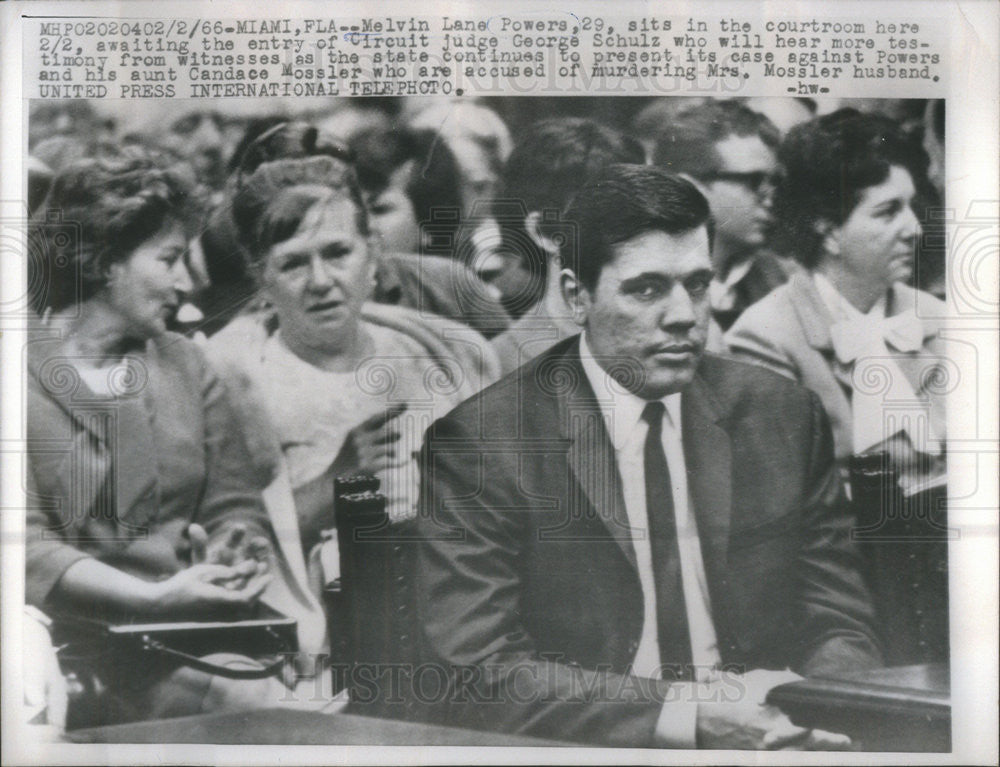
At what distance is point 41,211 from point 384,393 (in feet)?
4.11

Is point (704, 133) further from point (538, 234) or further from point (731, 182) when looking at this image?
point (538, 234)

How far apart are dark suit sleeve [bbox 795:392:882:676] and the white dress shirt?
0.32 meters

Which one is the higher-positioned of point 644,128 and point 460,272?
point 644,128

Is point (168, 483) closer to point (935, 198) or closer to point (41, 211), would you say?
point (41, 211)

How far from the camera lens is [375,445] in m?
2.94

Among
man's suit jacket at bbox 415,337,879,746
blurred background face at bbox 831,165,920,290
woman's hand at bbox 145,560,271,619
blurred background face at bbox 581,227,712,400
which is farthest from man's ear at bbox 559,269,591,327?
woman's hand at bbox 145,560,271,619

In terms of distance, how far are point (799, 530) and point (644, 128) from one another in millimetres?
1346

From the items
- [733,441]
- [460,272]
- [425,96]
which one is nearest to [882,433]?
[733,441]

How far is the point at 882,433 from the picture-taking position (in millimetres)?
2930

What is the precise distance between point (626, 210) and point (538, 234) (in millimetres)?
286

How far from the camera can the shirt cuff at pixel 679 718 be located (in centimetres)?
291

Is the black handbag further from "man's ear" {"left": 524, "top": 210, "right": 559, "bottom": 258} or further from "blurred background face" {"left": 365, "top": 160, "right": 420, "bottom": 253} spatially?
"man's ear" {"left": 524, "top": 210, "right": 559, "bottom": 258}

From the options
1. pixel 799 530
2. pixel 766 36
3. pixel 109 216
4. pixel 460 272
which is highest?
pixel 766 36

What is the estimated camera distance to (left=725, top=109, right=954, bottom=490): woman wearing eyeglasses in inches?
115
